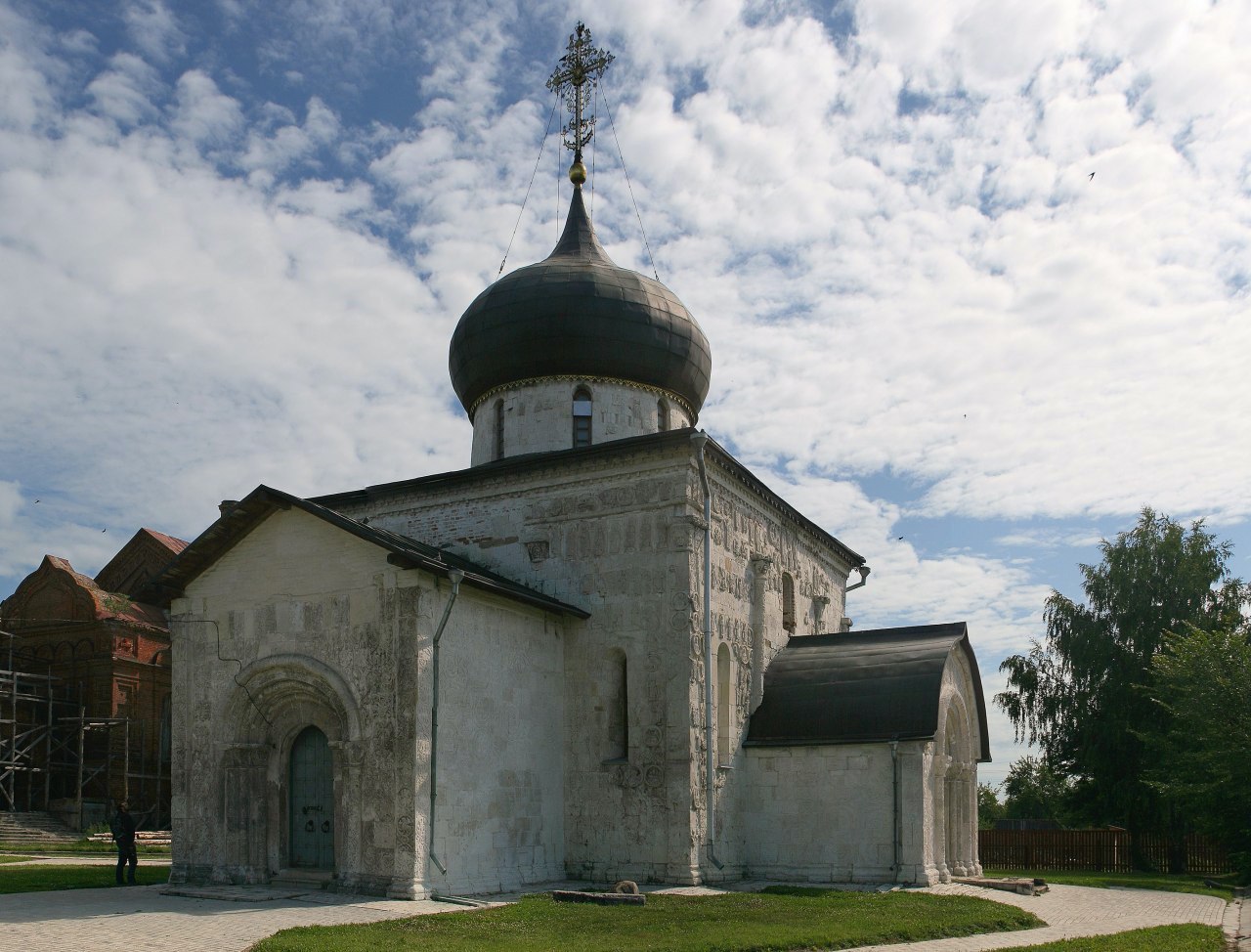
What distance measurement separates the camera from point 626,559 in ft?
53.7

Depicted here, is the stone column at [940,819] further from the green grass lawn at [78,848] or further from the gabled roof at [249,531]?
the green grass lawn at [78,848]

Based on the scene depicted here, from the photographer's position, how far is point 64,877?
15055 millimetres

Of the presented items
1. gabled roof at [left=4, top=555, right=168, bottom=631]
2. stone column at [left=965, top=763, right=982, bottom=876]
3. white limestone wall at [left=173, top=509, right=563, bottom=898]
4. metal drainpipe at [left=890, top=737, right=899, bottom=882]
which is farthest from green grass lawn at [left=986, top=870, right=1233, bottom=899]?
gabled roof at [left=4, top=555, right=168, bottom=631]

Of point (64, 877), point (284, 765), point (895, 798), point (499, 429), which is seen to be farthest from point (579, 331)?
point (64, 877)

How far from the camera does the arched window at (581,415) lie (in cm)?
1881

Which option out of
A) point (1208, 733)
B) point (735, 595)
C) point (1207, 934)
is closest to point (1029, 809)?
point (1208, 733)

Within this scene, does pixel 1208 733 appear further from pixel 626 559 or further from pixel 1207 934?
pixel 626 559

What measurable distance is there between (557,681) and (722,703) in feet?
7.90

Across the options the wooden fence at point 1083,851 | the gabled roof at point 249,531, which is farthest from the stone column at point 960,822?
the wooden fence at point 1083,851

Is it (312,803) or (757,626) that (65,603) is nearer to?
(312,803)

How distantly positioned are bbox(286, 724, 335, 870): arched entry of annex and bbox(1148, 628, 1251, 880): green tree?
13776 millimetres

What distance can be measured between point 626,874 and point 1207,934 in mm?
6987

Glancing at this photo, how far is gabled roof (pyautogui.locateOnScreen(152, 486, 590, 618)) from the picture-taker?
46.3 ft

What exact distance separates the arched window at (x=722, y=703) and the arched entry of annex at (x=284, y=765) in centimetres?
534
